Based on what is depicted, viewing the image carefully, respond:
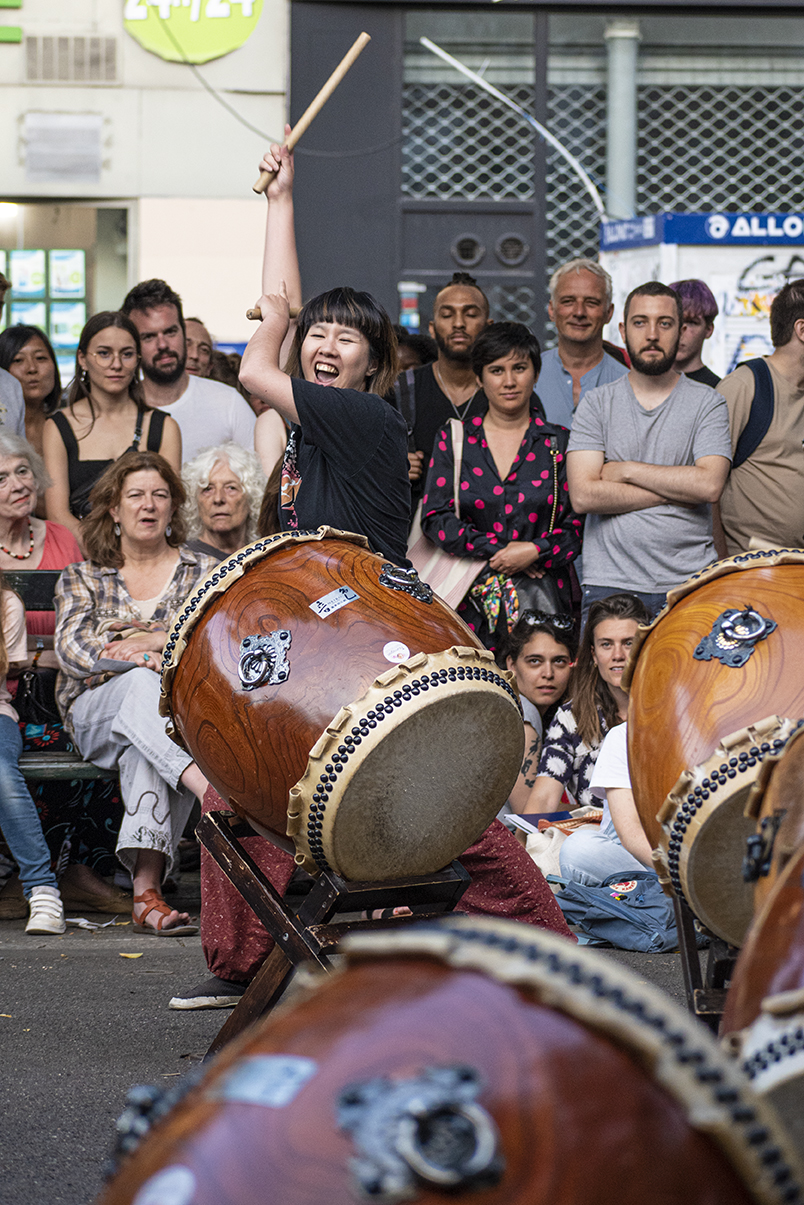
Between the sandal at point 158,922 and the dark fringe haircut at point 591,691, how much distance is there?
5.02ft

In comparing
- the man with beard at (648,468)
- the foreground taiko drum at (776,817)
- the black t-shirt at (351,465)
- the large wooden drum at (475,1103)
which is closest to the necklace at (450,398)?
the man with beard at (648,468)

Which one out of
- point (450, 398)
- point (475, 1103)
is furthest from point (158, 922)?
point (475, 1103)

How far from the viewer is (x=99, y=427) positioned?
6062mm

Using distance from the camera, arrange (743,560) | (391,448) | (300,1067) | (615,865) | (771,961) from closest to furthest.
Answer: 1. (300,1067)
2. (771,961)
3. (743,560)
4. (391,448)
5. (615,865)

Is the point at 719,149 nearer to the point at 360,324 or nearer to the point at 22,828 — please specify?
the point at 22,828

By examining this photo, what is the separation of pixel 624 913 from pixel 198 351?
393cm

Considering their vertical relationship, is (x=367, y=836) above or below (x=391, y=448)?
below

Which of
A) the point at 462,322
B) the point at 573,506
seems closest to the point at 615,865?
the point at 573,506

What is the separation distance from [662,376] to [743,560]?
2881 mm

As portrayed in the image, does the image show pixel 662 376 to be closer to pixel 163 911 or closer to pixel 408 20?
pixel 163 911

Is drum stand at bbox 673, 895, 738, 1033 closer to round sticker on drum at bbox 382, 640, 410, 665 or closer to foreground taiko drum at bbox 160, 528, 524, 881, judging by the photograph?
foreground taiko drum at bbox 160, 528, 524, 881

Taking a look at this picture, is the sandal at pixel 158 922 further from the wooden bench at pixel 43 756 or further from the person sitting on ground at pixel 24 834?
the wooden bench at pixel 43 756

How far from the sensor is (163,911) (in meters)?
5.02

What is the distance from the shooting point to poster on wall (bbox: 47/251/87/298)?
372 inches
